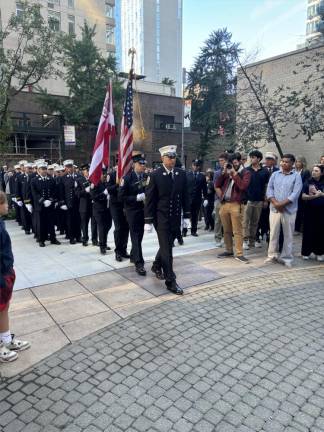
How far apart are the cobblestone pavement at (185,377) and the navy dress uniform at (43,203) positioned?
4.70 metres

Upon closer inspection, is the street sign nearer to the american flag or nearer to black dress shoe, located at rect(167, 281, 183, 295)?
the american flag

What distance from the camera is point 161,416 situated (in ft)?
8.73

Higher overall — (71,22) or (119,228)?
(71,22)

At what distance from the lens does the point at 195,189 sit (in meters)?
9.27

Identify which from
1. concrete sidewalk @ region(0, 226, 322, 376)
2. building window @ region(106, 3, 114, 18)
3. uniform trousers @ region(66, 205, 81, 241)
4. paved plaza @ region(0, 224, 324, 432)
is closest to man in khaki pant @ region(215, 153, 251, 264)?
concrete sidewalk @ region(0, 226, 322, 376)

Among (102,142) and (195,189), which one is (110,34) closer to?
(195,189)

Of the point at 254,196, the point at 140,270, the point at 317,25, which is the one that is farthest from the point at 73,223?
the point at 317,25

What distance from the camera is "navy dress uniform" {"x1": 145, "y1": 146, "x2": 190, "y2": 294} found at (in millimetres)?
5091

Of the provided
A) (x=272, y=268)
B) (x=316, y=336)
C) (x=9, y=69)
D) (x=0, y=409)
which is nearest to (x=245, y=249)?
(x=272, y=268)

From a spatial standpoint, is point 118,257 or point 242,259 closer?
point 242,259

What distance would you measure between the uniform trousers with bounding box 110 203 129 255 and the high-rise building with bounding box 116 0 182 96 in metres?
78.8

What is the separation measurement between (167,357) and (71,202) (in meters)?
5.69

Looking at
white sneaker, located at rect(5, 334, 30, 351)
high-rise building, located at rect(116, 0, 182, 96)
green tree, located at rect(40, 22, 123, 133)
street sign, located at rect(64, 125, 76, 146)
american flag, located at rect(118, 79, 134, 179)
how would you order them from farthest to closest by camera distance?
high-rise building, located at rect(116, 0, 182, 96), green tree, located at rect(40, 22, 123, 133), street sign, located at rect(64, 125, 76, 146), american flag, located at rect(118, 79, 134, 179), white sneaker, located at rect(5, 334, 30, 351)

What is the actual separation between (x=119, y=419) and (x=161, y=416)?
13.0 inches
